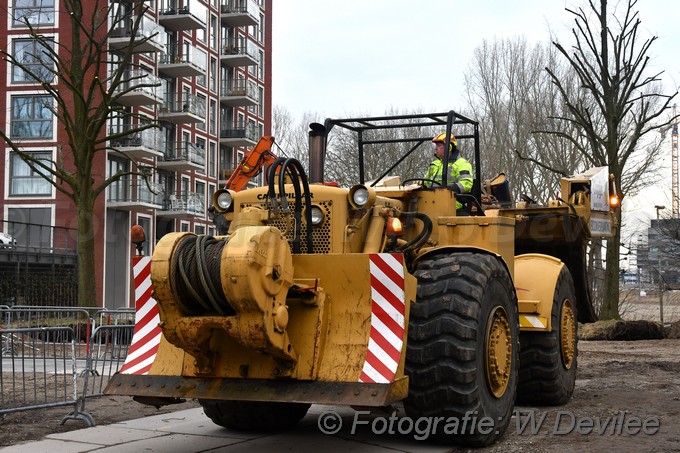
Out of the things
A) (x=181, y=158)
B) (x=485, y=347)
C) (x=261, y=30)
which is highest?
(x=261, y=30)

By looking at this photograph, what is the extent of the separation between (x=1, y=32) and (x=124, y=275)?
43.3ft

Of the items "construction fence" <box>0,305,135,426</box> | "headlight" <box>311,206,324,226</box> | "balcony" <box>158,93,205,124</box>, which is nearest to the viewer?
"headlight" <box>311,206,324,226</box>

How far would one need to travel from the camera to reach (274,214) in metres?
7.56

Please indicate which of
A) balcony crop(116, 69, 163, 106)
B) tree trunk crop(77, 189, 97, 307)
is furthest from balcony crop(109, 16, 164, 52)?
tree trunk crop(77, 189, 97, 307)

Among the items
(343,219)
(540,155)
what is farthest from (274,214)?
(540,155)

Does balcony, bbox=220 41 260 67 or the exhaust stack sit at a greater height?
balcony, bbox=220 41 260 67

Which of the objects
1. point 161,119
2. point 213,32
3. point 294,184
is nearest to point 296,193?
point 294,184

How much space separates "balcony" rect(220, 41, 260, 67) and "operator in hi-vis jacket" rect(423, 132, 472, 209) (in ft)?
161

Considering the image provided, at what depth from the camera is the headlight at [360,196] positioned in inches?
295

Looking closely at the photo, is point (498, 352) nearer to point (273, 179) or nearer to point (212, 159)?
point (273, 179)

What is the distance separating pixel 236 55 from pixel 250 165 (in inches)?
1849

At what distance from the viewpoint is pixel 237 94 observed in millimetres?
56531

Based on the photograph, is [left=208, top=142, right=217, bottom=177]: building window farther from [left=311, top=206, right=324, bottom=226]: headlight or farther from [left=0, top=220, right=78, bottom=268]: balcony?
[left=311, top=206, right=324, bottom=226]: headlight

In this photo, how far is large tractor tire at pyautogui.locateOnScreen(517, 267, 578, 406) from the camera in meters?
9.57
